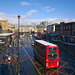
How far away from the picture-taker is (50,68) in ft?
43.5

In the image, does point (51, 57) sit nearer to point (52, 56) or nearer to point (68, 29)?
point (52, 56)

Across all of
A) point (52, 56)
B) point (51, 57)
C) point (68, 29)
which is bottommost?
point (51, 57)

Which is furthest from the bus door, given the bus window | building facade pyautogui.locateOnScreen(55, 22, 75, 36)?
building facade pyautogui.locateOnScreen(55, 22, 75, 36)

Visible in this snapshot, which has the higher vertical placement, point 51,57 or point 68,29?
point 68,29

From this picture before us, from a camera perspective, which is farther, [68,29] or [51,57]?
[68,29]

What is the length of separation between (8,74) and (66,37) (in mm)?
43013

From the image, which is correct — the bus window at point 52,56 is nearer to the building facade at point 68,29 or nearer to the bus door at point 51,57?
the bus door at point 51,57

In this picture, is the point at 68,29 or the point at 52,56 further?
the point at 68,29

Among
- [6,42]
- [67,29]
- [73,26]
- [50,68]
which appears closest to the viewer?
[50,68]

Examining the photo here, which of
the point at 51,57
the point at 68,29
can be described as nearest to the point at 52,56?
the point at 51,57

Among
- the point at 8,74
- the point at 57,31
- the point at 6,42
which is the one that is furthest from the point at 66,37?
the point at 8,74

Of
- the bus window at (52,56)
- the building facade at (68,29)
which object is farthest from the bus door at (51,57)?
the building facade at (68,29)

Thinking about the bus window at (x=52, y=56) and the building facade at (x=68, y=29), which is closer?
the bus window at (x=52, y=56)

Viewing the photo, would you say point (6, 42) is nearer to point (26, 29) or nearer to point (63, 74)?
point (63, 74)
